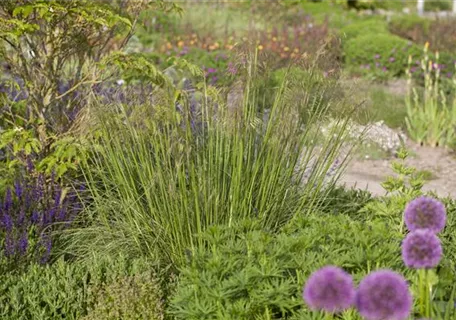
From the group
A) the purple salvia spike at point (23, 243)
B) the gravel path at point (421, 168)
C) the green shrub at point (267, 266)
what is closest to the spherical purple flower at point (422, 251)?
the green shrub at point (267, 266)

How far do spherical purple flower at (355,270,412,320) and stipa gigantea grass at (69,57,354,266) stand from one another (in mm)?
1678

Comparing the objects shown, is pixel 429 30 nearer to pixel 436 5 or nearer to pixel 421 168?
pixel 421 168

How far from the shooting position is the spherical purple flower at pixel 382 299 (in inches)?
85.4

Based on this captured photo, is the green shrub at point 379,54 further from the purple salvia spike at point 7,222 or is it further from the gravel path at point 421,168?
the purple salvia spike at point 7,222

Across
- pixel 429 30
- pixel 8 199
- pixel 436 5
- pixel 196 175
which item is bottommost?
pixel 436 5

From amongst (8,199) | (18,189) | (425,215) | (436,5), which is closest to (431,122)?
(18,189)

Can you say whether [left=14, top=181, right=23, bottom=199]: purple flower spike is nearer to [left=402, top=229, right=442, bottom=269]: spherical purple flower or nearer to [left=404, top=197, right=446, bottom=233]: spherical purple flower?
[left=404, top=197, right=446, bottom=233]: spherical purple flower

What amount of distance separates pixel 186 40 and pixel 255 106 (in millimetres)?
9366

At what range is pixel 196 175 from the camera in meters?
4.26

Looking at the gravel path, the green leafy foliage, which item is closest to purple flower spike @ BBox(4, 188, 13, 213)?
the gravel path

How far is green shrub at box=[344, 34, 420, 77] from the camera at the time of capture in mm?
12328

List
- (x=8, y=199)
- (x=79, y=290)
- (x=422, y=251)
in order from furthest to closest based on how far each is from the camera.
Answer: (x=8, y=199)
(x=79, y=290)
(x=422, y=251)

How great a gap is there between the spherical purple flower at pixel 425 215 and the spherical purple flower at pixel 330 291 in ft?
1.25

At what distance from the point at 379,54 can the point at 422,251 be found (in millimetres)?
10498
